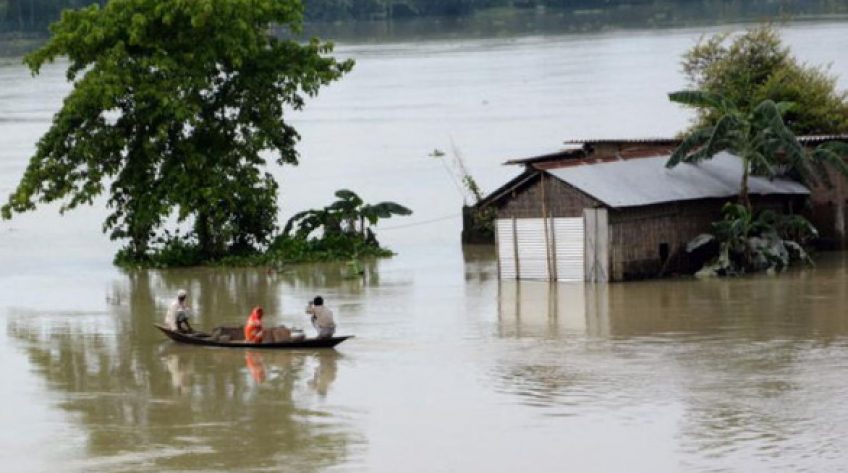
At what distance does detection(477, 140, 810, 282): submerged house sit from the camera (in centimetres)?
2645

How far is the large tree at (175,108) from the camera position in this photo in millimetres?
30016

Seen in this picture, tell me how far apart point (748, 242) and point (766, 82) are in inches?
285

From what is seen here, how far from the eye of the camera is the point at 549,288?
87.7ft

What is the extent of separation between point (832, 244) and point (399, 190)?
1469cm

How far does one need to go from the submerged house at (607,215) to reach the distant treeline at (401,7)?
78028 mm

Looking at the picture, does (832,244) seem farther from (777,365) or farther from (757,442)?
(757,442)

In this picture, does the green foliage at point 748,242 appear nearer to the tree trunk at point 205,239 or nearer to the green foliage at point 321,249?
the green foliage at point 321,249

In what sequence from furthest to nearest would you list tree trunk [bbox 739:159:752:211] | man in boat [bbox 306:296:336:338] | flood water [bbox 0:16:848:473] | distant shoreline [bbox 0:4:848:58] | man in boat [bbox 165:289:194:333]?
distant shoreline [bbox 0:4:848:58], tree trunk [bbox 739:159:752:211], man in boat [bbox 165:289:194:333], man in boat [bbox 306:296:336:338], flood water [bbox 0:16:848:473]

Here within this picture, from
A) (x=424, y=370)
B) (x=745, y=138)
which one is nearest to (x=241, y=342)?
(x=424, y=370)

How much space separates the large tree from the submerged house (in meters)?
4.79

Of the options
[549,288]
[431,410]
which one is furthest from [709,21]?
[431,410]

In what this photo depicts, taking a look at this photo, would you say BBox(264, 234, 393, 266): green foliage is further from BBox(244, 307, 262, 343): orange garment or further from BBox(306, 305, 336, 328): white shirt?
BBox(306, 305, 336, 328): white shirt

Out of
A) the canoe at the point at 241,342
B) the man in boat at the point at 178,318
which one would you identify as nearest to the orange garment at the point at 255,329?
the canoe at the point at 241,342

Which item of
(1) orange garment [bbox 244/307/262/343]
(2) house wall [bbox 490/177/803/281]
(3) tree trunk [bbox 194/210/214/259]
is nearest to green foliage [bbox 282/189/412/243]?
(3) tree trunk [bbox 194/210/214/259]
